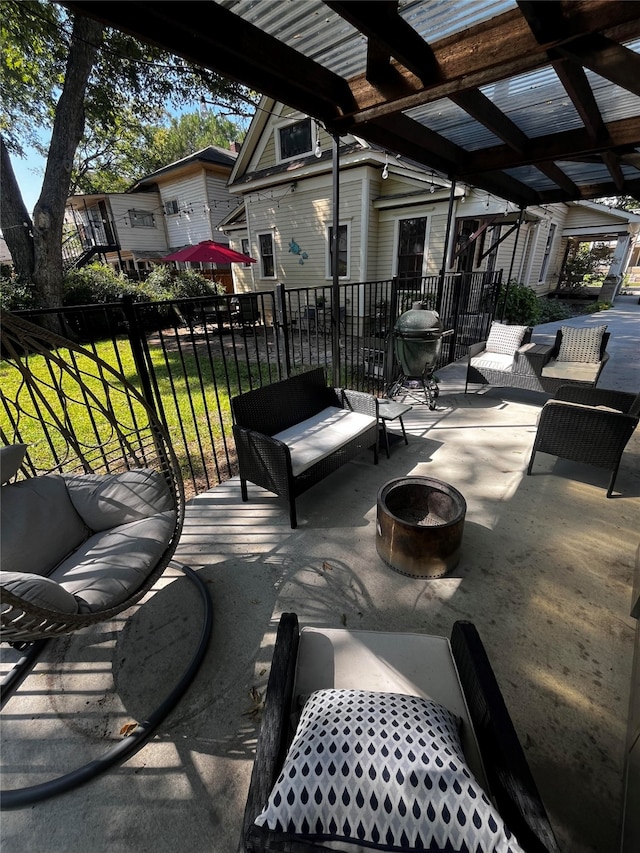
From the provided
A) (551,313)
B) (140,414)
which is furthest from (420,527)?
(551,313)

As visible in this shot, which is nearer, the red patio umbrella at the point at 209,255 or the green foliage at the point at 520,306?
the red patio umbrella at the point at 209,255

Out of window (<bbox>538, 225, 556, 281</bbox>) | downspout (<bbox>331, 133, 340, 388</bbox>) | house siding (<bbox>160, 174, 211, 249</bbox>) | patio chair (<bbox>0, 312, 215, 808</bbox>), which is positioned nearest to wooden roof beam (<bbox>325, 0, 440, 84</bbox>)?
downspout (<bbox>331, 133, 340, 388</bbox>)

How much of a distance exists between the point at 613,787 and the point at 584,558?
1.33 meters

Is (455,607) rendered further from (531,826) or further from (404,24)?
(404,24)

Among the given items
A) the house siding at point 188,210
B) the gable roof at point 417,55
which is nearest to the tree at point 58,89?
the house siding at point 188,210

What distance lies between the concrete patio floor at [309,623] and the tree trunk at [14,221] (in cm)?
992

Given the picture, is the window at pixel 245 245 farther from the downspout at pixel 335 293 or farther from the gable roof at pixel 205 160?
the downspout at pixel 335 293

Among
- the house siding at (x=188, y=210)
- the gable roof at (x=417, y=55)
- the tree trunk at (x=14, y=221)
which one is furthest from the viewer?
the house siding at (x=188, y=210)

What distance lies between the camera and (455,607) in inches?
82.1

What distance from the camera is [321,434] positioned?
3156mm

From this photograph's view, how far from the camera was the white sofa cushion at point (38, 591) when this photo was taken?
1.34 metres

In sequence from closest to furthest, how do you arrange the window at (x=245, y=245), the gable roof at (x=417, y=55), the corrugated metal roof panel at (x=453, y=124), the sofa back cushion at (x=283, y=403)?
the gable roof at (x=417, y=55) → the sofa back cushion at (x=283, y=403) → the corrugated metal roof panel at (x=453, y=124) → the window at (x=245, y=245)

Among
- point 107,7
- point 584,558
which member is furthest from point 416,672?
point 107,7

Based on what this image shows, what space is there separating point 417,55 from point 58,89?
14.4m
